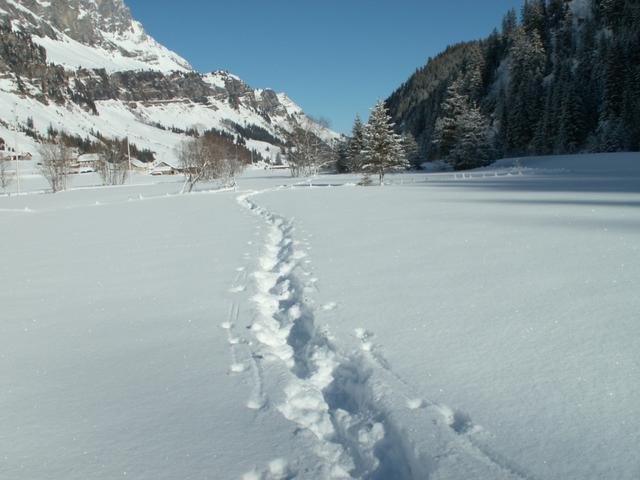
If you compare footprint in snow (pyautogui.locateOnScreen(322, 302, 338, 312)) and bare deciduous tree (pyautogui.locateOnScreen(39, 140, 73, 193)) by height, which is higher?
bare deciduous tree (pyautogui.locateOnScreen(39, 140, 73, 193))

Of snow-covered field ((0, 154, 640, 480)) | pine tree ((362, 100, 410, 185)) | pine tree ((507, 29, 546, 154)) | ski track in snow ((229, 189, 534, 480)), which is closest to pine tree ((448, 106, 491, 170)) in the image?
pine tree ((362, 100, 410, 185))

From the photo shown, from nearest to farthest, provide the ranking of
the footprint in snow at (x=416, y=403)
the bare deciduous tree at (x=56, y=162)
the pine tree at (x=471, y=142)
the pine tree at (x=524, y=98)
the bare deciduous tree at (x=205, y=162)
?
the footprint in snow at (x=416, y=403), the bare deciduous tree at (x=56, y=162), the pine tree at (x=471, y=142), the bare deciduous tree at (x=205, y=162), the pine tree at (x=524, y=98)

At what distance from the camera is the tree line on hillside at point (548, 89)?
49688 mm

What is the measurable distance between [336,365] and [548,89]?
2837 inches

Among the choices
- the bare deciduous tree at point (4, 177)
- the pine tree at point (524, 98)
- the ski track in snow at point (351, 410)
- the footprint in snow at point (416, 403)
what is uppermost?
the pine tree at point (524, 98)

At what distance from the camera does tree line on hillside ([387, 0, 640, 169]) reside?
4969 centimetres

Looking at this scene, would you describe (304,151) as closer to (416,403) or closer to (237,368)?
(237,368)

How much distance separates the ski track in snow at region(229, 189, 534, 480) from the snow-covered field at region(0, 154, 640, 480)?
1 centimetres

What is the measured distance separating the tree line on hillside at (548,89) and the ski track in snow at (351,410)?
155ft

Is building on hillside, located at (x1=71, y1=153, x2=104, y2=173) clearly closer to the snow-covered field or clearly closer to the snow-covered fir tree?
the snow-covered fir tree

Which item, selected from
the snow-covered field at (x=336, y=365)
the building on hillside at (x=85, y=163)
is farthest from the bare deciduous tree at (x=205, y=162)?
the building on hillside at (x=85, y=163)

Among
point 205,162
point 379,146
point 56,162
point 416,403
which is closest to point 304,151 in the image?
point 205,162

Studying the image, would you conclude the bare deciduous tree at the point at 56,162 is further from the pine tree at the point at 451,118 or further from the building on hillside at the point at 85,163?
the building on hillside at the point at 85,163

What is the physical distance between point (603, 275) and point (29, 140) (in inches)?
6526
